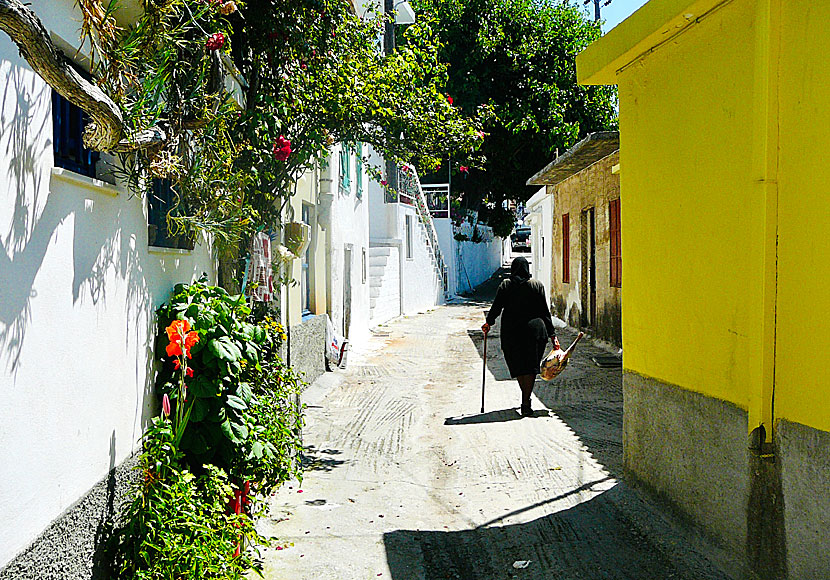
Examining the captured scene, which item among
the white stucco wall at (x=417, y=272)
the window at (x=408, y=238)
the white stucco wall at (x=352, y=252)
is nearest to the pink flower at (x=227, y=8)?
the white stucco wall at (x=352, y=252)

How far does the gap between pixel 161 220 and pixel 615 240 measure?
1001 centimetres

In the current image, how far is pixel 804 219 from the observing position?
400 centimetres

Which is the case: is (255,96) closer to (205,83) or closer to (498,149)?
(205,83)

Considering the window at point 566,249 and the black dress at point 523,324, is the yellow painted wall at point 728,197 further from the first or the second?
the window at point 566,249

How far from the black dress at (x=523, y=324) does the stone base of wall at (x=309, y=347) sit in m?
2.42

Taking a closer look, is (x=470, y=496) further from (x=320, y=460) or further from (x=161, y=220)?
(x=161, y=220)

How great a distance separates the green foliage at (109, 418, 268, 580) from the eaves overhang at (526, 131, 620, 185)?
7.52 meters

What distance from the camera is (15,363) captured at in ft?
10.5

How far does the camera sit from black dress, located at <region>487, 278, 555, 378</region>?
930cm

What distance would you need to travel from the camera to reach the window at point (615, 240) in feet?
45.5

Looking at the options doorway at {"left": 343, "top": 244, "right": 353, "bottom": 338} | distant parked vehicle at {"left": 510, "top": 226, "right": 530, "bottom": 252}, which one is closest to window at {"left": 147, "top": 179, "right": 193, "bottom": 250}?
doorway at {"left": 343, "top": 244, "right": 353, "bottom": 338}

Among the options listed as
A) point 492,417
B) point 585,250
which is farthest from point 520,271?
point 585,250

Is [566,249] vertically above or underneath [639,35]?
underneath

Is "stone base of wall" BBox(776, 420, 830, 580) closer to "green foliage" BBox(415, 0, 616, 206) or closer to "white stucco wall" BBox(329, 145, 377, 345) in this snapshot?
"white stucco wall" BBox(329, 145, 377, 345)
